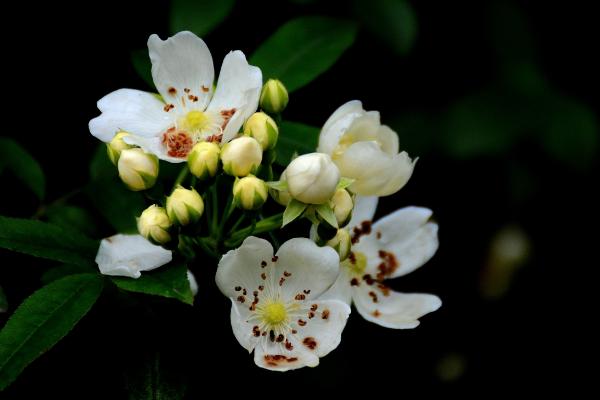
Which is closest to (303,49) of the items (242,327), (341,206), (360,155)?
(360,155)

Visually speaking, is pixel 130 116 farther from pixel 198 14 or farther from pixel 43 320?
pixel 43 320

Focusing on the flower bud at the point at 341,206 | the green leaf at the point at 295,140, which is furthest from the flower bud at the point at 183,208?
the green leaf at the point at 295,140

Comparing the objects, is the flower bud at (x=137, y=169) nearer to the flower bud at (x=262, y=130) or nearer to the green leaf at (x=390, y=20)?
the flower bud at (x=262, y=130)

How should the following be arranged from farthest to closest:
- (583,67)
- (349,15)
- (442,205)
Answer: (442,205), (583,67), (349,15)

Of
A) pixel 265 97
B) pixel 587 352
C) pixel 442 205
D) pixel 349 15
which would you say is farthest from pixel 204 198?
pixel 587 352

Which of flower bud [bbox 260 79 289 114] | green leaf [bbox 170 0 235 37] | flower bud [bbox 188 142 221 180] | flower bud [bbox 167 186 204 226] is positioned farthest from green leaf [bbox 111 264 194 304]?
green leaf [bbox 170 0 235 37]

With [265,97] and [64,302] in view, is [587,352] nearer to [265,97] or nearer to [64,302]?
[265,97]
